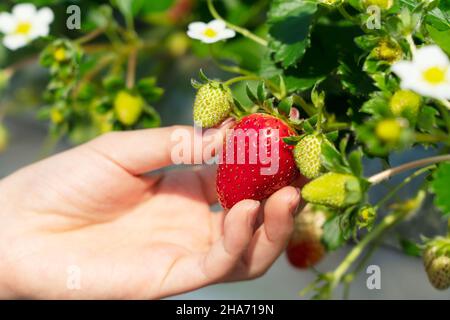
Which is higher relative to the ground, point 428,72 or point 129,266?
point 428,72

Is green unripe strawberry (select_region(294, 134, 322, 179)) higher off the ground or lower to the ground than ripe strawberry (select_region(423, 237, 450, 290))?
higher

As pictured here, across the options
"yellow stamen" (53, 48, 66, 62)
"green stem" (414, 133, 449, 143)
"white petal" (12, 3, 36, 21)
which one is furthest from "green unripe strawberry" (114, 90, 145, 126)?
"green stem" (414, 133, 449, 143)

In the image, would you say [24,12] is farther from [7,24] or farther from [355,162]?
[355,162]

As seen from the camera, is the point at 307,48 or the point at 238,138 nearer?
the point at 238,138

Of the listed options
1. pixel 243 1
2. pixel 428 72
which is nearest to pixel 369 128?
pixel 428 72

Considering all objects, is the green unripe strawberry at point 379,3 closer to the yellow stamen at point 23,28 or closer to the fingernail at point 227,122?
the fingernail at point 227,122

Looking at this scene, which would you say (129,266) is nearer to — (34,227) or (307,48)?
(34,227)

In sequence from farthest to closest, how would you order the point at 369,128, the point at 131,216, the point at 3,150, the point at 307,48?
the point at 3,150 → the point at 131,216 → the point at 307,48 → the point at 369,128

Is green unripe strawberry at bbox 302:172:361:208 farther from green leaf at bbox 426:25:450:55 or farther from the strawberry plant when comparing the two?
green leaf at bbox 426:25:450:55
